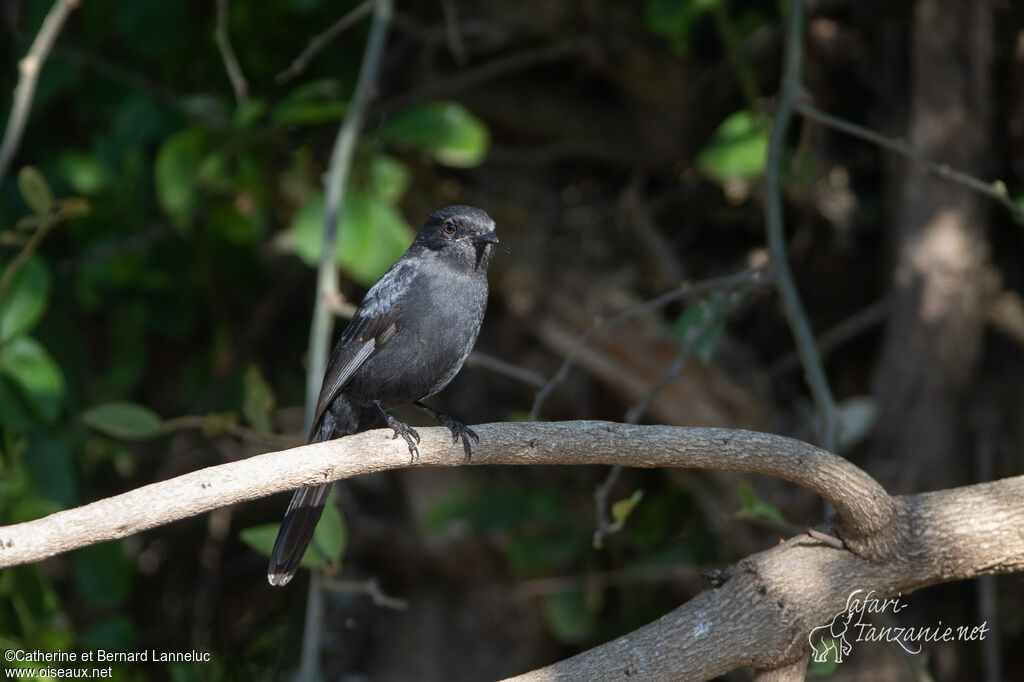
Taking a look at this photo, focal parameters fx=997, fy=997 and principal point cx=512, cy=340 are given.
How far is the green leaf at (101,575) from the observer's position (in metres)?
4.22

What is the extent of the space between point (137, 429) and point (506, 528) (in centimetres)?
198

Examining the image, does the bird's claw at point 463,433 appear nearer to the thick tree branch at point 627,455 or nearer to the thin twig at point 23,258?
the thick tree branch at point 627,455

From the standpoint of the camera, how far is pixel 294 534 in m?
3.13

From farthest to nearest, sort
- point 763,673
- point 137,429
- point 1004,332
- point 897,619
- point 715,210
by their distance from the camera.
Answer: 1. point 715,210
2. point 1004,332
3. point 897,619
4. point 137,429
5. point 763,673

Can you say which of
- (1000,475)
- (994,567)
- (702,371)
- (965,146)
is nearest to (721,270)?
(702,371)

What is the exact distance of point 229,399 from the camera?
493 cm

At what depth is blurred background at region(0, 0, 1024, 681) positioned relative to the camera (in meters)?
4.05

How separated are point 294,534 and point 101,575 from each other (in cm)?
159

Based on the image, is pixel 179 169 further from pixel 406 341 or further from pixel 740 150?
pixel 740 150

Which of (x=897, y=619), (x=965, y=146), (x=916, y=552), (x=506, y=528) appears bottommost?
(x=916, y=552)

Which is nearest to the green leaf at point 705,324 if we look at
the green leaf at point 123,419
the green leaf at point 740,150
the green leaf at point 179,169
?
the green leaf at point 740,150

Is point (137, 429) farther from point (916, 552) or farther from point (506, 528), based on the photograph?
point (916, 552)

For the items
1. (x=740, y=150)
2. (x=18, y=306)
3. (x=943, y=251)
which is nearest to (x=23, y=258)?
(x=18, y=306)

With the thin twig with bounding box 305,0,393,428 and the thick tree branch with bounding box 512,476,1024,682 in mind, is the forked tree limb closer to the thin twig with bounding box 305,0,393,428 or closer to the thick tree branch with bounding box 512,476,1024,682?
the thick tree branch with bounding box 512,476,1024,682
